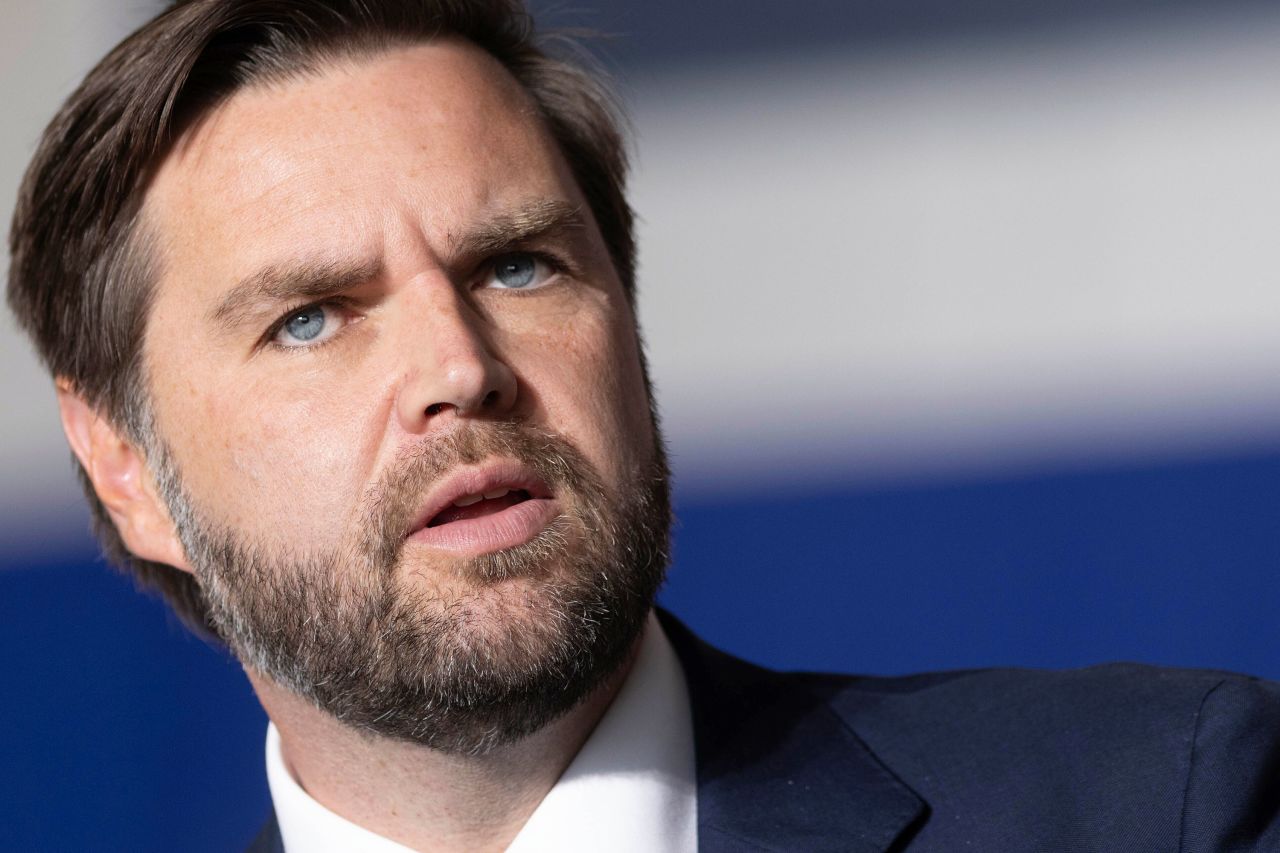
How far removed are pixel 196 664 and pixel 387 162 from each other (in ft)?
6.52

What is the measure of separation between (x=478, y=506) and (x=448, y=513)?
0.03 m

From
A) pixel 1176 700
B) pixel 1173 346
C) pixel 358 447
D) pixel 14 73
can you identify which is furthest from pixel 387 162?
pixel 14 73

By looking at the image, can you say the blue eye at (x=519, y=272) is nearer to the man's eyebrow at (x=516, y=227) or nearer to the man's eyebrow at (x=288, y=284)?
the man's eyebrow at (x=516, y=227)

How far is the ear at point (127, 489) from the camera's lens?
5.41 ft

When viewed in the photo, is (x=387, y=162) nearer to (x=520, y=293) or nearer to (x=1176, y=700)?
(x=520, y=293)

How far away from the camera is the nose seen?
4.37 feet

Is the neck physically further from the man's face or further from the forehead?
the forehead

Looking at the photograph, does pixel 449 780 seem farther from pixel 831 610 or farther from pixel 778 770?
pixel 831 610

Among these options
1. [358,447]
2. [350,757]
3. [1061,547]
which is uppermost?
[358,447]

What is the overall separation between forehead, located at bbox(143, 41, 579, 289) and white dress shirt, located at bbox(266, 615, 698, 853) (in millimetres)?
500

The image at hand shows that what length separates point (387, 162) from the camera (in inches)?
57.6

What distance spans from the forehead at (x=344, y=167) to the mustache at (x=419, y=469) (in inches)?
8.5

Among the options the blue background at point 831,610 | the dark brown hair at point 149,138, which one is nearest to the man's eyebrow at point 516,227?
the dark brown hair at point 149,138

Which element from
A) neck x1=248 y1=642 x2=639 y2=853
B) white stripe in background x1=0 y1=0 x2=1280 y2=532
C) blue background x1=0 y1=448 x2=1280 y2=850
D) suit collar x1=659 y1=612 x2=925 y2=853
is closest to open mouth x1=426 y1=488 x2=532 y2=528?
neck x1=248 y1=642 x2=639 y2=853
